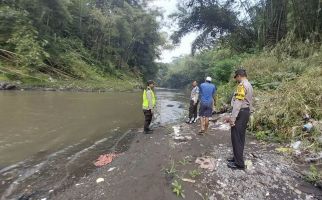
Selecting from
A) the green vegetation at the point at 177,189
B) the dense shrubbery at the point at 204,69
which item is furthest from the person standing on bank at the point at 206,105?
the dense shrubbery at the point at 204,69

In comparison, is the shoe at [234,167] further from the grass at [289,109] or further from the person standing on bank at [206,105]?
the person standing on bank at [206,105]

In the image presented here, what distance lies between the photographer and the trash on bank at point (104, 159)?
6764 millimetres

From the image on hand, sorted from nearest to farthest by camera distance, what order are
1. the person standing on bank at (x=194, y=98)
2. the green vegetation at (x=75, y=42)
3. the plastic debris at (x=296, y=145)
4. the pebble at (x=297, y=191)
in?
the pebble at (x=297, y=191) → the plastic debris at (x=296, y=145) → the person standing on bank at (x=194, y=98) → the green vegetation at (x=75, y=42)

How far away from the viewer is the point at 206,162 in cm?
621

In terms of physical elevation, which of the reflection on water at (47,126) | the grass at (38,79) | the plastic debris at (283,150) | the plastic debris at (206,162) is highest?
the grass at (38,79)

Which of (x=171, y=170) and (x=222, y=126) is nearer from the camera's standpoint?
(x=171, y=170)

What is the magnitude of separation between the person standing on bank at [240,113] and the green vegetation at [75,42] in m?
21.1

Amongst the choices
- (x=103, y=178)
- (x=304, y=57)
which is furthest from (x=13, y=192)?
(x=304, y=57)

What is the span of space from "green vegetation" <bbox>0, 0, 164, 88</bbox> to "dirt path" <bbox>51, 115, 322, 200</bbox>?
19.6m

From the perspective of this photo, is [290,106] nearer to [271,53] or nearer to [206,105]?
[206,105]

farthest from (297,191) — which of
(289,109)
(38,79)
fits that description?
(38,79)

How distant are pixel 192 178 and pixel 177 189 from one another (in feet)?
1.94

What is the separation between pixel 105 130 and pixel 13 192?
5.42 meters

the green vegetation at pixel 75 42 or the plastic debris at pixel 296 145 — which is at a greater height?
the green vegetation at pixel 75 42
